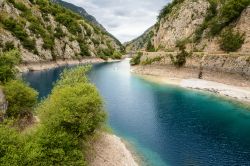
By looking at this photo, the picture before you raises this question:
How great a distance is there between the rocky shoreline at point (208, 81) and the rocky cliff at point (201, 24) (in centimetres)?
1464

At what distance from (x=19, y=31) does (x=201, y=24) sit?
9005cm

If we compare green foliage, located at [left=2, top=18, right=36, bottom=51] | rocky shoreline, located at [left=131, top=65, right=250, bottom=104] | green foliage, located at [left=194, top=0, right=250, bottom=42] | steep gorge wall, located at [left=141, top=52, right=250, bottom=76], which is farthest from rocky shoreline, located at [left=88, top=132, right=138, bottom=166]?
green foliage, located at [left=2, top=18, right=36, bottom=51]

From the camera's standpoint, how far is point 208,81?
11438cm

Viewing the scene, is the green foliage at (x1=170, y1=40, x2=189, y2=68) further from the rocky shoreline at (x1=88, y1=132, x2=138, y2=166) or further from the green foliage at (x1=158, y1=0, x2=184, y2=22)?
the rocky shoreline at (x1=88, y1=132, x2=138, y2=166)

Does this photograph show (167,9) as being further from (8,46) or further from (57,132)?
(57,132)

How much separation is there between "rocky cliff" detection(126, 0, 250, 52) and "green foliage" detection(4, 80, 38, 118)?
87.8 metres

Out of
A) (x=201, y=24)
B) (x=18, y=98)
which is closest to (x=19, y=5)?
(x=201, y=24)

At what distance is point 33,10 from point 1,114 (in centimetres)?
15947

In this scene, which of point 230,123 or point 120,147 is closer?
point 120,147

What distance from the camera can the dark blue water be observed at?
4738cm

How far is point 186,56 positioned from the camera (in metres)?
133

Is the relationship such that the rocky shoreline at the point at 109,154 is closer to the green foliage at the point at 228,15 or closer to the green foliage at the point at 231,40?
the green foliage at the point at 231,40

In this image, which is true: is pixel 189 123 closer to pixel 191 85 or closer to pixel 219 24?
pixel 191 85

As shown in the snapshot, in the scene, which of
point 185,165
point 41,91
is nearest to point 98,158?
point 185,165
